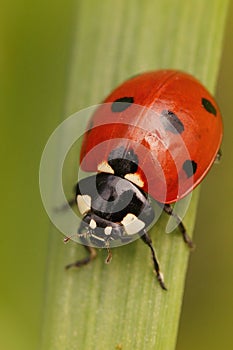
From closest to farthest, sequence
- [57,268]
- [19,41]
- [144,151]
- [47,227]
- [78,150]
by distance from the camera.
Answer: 1. [144,151]
2. [57,268]
3. [78,150]
4. [47,227]
5. [19,41]

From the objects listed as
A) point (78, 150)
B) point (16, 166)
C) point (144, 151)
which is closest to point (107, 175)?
point (144, 151)

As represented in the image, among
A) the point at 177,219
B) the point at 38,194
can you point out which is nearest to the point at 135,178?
the point at 177,219

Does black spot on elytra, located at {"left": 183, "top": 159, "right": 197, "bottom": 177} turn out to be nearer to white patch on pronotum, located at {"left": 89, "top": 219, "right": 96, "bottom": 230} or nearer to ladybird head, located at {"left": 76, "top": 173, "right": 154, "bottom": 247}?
ladybird head, located at {"left": 76, "top": 173, "right": 154, "bottom": 247}

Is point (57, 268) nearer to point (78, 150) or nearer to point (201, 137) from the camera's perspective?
point (78, 150)

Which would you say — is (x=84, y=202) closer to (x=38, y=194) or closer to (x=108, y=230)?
(x=108, y=230)

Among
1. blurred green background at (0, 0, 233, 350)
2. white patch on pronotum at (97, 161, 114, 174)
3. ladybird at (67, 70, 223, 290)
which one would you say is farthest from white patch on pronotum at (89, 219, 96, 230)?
blurred green background at (0, 0, 233, 350)

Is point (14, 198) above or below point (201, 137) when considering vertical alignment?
below

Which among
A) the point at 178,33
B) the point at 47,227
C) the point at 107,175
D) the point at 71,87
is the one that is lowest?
the point at 47,227
